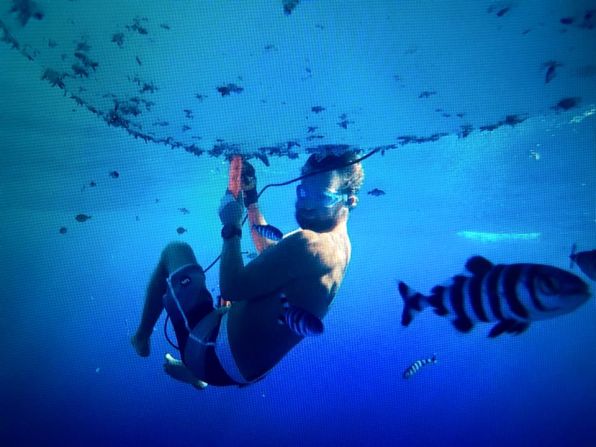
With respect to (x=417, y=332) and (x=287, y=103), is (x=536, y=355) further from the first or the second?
(x=287, y=103)

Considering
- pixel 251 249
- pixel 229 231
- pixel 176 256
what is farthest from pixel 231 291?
pixel 251 249

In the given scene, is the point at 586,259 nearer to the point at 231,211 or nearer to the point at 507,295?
the point at 507,295

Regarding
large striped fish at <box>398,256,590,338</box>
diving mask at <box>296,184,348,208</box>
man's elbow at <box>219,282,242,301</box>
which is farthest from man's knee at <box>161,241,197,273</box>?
large striped fish at <box>398,256,590,338</box>

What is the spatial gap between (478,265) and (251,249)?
81.9 ft

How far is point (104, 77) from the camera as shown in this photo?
5020 mm

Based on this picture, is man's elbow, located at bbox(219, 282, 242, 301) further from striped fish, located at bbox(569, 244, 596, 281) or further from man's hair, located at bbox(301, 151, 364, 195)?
striped fish, located at bbox(569, 244, 596, 281)

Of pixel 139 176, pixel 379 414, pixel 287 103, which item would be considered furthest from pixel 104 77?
pixel 379 414

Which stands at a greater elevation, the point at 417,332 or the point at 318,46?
the point at 417,332

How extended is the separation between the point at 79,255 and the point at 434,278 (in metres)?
49.9

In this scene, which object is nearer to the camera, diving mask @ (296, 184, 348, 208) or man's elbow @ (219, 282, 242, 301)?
man's elbow @ (219, 282, 242, 301)

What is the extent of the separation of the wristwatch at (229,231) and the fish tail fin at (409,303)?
1.99m

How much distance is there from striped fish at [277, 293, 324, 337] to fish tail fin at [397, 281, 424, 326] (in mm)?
770

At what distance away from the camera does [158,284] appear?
3771 millimetres

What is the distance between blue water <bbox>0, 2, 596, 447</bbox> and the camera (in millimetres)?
10680
